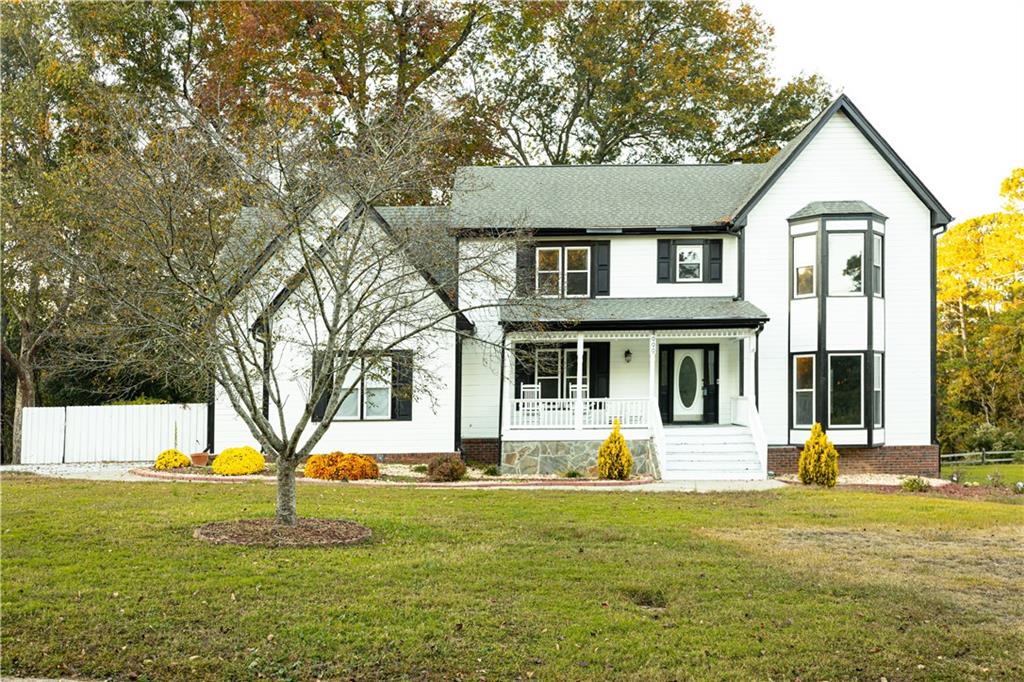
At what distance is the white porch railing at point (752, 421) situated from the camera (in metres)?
20.9

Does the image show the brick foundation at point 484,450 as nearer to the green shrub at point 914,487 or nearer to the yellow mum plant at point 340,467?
the yellow mum plant at point 340,467

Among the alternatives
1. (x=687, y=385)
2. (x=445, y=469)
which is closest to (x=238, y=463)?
(x=445, y=469)

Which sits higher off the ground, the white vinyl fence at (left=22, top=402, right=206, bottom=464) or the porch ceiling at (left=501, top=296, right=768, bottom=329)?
the porch ceiling at (left=501, top=296, right=768, bottom=329)

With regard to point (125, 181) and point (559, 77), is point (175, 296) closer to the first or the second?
point (125, 181)

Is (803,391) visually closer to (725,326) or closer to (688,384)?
(688,384)

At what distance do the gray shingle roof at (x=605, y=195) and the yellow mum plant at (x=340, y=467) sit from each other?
21.2ft

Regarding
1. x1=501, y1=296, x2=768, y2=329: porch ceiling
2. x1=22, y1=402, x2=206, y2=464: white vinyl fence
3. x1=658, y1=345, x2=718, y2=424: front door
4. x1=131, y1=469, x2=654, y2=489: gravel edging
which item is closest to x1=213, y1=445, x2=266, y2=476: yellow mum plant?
x1=131, y1=469, x2=654, y2=489: gravel edging

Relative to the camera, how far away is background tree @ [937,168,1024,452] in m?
32.8

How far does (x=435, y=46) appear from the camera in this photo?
33.0 m

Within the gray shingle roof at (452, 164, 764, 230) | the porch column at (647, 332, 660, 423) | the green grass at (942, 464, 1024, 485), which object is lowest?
the green grass at (942, 464, 1024, 485)

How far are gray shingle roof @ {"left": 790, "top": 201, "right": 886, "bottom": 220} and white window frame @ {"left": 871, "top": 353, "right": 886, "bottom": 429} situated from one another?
3.49m

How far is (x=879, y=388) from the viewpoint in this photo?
76.3ft

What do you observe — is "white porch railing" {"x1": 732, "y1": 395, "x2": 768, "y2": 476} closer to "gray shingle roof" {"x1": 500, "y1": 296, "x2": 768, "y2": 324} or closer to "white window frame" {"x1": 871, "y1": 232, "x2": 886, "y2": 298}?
"gray shingle roof" {"x1": 500, "y1": 296, "x2": 768, "y2": 324}

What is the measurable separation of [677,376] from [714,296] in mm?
2237
